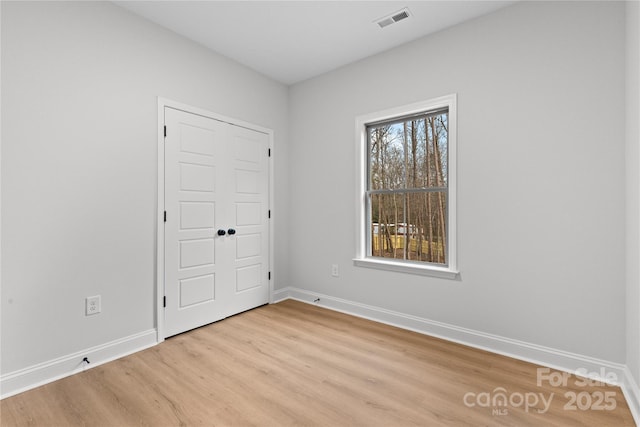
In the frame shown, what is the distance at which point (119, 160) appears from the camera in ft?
7.86

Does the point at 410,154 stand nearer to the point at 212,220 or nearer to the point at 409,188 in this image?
the point at 409,188

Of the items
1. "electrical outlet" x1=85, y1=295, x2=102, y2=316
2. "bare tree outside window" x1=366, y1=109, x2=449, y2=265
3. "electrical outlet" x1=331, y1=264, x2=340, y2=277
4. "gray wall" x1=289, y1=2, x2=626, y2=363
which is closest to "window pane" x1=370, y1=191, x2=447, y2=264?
"bare tree outside window" x1=366, y1=109, x2=449, y2=265

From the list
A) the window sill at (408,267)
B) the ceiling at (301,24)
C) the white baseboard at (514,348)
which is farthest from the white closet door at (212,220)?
the window sill at (408,267)

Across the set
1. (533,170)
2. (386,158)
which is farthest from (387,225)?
(533,170)

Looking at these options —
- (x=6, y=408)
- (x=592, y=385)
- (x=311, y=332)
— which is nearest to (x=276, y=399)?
(x=311, y=332)

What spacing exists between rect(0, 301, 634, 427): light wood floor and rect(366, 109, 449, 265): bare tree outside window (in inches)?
36.1

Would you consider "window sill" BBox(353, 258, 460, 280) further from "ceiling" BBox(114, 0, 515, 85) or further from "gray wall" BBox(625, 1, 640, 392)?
"ceiling" BBox(114, 0, 515, 85)

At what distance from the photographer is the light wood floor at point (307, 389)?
1673 mm

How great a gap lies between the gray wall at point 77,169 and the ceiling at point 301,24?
295mm

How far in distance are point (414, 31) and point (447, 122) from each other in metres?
0.87

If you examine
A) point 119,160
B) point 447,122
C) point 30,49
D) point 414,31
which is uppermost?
point 414,31

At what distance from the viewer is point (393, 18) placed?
2.58 meters

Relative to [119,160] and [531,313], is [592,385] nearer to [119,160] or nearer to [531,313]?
[531,313]

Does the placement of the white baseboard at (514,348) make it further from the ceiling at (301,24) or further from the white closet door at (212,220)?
the ceiling at (301,24)
